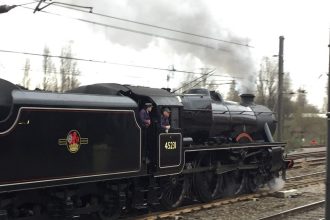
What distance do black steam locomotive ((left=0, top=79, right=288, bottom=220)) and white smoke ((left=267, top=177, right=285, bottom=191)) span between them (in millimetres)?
1158

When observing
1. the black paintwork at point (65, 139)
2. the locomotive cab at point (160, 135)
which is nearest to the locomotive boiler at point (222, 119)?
the locomotive cab at point (160, 135)

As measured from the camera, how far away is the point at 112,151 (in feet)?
27.1

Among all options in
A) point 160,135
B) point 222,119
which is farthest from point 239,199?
point 160,135

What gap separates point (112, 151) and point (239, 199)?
4.91 m

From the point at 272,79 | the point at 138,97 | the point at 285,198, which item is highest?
the point at 272,79

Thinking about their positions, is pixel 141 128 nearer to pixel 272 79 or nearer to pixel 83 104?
pixel 83 104

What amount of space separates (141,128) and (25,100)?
2.80 meters

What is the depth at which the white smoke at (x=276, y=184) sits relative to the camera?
1420cm

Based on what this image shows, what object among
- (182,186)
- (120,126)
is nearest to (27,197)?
(120,126)

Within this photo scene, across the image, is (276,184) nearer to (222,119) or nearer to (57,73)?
(222,119)

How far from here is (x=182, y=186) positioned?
424 inches

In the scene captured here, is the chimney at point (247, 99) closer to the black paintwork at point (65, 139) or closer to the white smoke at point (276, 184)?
the white smoke at point (276, 184)

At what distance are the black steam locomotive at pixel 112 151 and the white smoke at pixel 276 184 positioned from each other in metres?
1.16

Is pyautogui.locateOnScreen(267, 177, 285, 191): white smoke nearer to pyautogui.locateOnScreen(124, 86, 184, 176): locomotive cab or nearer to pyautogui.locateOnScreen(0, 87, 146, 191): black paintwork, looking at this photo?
pyautogui.locateOnScreen(124, 86, 184, 176): locomotive cab
